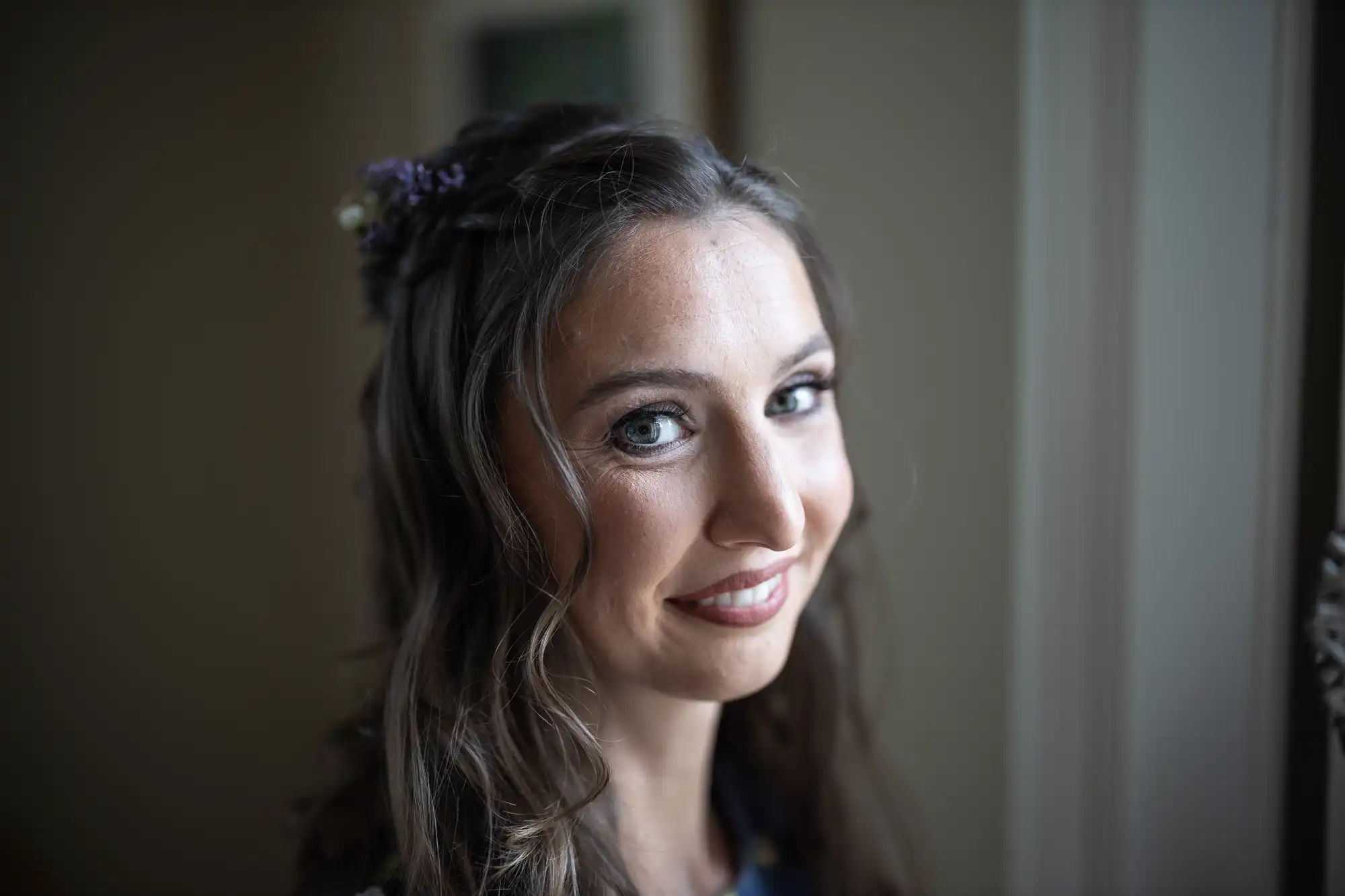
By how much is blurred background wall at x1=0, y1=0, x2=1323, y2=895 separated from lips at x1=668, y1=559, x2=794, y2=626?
1.61 feet

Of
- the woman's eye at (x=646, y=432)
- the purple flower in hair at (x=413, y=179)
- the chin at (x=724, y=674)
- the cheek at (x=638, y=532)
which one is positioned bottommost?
the chin at (x=724, y=674)

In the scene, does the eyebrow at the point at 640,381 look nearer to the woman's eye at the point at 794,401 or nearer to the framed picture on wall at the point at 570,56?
the woman's eye at the point at 794,401

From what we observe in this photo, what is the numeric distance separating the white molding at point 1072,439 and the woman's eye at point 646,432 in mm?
556

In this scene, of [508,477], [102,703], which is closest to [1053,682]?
[508,477]

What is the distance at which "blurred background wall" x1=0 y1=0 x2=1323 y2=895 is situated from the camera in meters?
1.11

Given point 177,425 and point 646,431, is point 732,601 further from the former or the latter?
point 177,425

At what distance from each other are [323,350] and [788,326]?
1147mm

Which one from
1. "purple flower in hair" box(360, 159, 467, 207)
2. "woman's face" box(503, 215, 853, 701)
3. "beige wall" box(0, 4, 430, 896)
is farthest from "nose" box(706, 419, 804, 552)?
"beige wall" box(0, 4, 430, 896)

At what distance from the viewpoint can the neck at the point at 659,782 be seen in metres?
0.88

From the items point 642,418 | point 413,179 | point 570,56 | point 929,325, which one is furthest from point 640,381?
point 570,56

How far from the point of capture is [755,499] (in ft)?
2.45

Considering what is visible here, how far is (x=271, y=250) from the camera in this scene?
64.0 inches

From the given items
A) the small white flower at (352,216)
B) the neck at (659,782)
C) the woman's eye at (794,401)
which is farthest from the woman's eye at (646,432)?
the small white flower at (352,216)

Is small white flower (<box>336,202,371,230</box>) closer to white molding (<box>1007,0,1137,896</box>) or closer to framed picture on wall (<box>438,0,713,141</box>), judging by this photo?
framed picture on wall (<box>438,0,713,141</box>)
